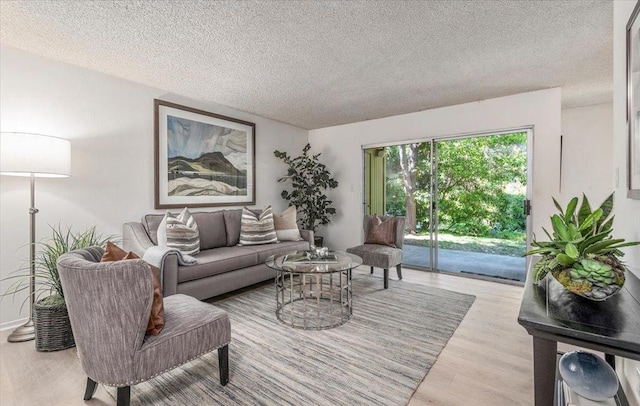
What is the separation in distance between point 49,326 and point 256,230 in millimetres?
2048

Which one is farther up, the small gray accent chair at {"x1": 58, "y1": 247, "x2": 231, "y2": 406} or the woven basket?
the small gray accent chair at {"x1": 58, "y1": 247, "x2": 231, "y2": 406}

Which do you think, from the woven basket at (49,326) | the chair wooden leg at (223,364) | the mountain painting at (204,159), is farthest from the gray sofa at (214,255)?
the chair wooden leg at (223,364)

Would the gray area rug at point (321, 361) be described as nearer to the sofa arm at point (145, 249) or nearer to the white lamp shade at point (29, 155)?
the sofa arm at point (145, 249)

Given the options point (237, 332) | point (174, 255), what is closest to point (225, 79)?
point (174, 255)

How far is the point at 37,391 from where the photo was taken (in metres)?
1.65

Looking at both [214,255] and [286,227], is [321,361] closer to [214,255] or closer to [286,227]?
[214,255]

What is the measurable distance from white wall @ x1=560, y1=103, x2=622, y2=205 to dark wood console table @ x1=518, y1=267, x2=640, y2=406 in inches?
157

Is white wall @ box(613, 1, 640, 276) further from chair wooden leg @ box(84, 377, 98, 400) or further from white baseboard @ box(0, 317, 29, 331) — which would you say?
white baseboard @ box(0, 317, 29, 331)

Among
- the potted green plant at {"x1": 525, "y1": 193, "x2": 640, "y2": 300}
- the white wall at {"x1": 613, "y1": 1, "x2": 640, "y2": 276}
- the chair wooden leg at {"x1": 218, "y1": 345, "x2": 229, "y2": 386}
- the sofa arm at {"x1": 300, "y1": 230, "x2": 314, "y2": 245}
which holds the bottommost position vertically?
the chair wooden leg at {"x1": 218, "y1": 345, "x2": 229, "y2": 386}

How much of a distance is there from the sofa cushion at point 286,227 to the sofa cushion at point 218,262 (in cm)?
64

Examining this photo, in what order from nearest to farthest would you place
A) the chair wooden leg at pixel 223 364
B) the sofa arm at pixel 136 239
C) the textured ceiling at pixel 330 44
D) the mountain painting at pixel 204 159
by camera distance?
the chair wooden leg at pixel 223 364 → the textured ceiling at pixel 330 44 → the sofa arm at pixel 136 239 → the mountain painting at pixel 204 159

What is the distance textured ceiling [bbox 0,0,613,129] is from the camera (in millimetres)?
1932

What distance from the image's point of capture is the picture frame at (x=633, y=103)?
1240mm

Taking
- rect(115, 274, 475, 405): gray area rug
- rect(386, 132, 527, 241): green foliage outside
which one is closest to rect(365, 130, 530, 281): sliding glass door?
rect(386, 132, 527, 241): green foliage outside
